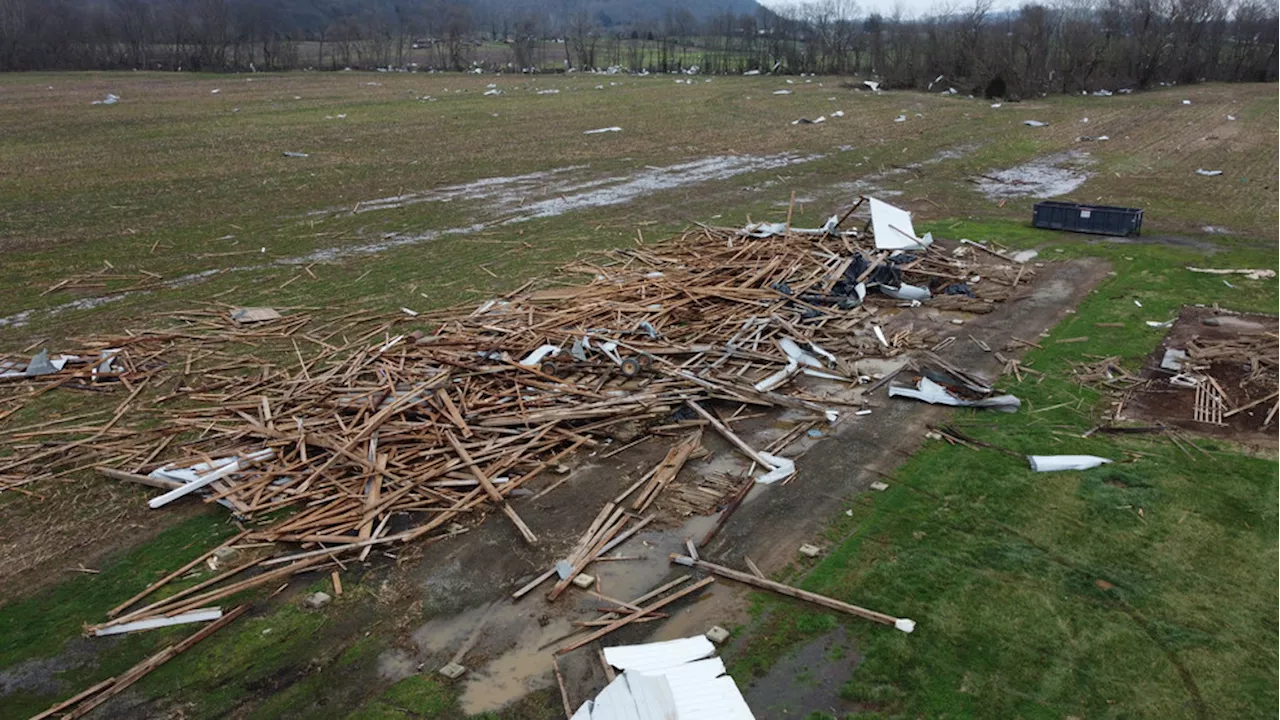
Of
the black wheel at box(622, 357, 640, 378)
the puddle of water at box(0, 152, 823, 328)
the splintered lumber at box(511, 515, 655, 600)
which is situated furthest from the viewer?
the puddle of water at box(0, 152, 823, 328)

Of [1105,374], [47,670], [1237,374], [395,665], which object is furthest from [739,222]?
[47,670]

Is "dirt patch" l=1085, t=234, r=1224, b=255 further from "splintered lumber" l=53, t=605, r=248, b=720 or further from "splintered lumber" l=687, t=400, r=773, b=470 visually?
"splintered lumber" l=53, t=605, r=248, b=720

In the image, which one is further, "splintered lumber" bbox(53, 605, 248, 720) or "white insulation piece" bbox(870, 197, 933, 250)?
"white insulation piece" bbox(870, 197, 933, 250)

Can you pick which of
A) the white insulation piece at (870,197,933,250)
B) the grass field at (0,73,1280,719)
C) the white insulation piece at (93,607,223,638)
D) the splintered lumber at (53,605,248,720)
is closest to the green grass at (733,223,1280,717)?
the grass field at (0,73,1280,719)

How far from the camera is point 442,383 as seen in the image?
32.9 ft

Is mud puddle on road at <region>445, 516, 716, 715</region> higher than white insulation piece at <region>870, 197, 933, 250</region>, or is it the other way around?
white insulation piece at <region>870, 197, 933, 250</region>

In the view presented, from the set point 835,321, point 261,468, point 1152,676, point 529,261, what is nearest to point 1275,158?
point 835,321

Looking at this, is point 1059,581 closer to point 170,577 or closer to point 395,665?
point 395,665

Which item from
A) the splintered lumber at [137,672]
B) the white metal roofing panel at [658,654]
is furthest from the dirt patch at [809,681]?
the splintered lumber at [137,672]

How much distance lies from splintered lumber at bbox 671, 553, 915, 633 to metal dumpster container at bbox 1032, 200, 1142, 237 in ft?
50.8

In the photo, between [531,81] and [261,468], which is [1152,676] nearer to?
[261,468]

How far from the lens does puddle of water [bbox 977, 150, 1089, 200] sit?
23953 mm

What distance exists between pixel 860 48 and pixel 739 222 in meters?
60.4

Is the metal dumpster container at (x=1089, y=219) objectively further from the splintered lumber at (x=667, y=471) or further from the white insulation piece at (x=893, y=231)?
the splintered lumber at (x=667, y=471)
